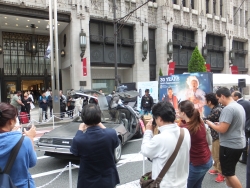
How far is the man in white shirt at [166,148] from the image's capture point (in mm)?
2312

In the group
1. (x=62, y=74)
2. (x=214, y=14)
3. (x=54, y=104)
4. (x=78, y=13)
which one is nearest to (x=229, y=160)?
(x=54, y=104)

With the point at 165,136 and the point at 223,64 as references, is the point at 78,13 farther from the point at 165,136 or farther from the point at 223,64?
the point at 223,64

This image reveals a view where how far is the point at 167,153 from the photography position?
231 cm

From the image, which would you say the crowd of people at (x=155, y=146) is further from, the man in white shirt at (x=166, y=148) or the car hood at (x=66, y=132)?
the car hood at (x=66, y=132)

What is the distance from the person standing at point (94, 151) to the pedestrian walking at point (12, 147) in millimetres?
573

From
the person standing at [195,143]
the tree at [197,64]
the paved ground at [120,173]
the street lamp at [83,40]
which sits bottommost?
the paved ground at [120,173]

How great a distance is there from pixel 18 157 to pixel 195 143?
6.97 ft

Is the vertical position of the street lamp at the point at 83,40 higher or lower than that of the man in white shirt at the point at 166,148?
higher

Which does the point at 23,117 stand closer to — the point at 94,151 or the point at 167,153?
the point at 94,151

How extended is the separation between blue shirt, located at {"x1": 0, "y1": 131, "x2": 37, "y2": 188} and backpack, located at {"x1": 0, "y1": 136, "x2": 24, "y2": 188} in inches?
1.0

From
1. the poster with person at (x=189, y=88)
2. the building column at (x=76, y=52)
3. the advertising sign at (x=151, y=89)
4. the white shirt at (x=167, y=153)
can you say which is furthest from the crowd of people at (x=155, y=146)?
the building column at (x=76, y=52)

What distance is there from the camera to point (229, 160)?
143 inches

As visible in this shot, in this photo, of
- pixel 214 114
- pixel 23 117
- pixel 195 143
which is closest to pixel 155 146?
pixel 195 143

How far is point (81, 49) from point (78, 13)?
3.08 metres
